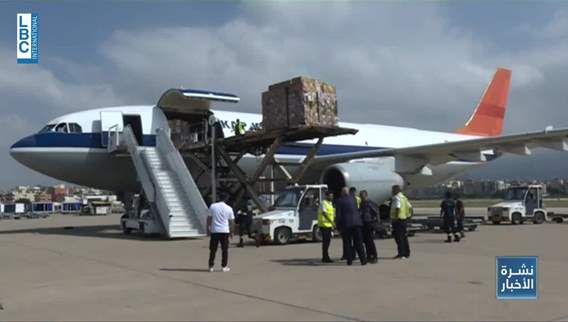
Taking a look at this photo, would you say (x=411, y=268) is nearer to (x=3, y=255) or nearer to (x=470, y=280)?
(x=470, y=280)

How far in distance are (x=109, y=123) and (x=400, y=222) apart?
11.6 meters

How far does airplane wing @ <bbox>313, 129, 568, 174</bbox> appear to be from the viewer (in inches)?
763

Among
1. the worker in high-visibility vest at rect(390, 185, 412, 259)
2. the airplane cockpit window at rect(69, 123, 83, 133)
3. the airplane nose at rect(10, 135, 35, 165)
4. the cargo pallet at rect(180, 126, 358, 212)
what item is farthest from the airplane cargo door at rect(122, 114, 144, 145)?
the worker in high-visibility vest at rect(390, 185, 412, 259)

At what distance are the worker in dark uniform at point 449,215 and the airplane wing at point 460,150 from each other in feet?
16.3

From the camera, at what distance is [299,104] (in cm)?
1742

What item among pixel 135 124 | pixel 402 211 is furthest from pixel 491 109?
pixel 402 211

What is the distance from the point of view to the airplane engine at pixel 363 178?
17.9m

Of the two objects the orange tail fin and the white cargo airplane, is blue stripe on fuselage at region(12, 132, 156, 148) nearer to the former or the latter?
the white cargo airplane

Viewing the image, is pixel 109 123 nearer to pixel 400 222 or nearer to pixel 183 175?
pixel 183 175

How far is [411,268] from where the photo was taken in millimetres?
9898

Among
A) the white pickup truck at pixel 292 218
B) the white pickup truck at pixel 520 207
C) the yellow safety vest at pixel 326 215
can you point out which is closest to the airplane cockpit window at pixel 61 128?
the white pickup truck at pixel 292 218

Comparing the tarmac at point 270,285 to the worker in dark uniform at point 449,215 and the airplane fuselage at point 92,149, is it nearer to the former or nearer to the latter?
the worker in dark uniform at point 449,215

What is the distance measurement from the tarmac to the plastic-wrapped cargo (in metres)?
4.85

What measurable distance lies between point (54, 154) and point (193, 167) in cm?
496
